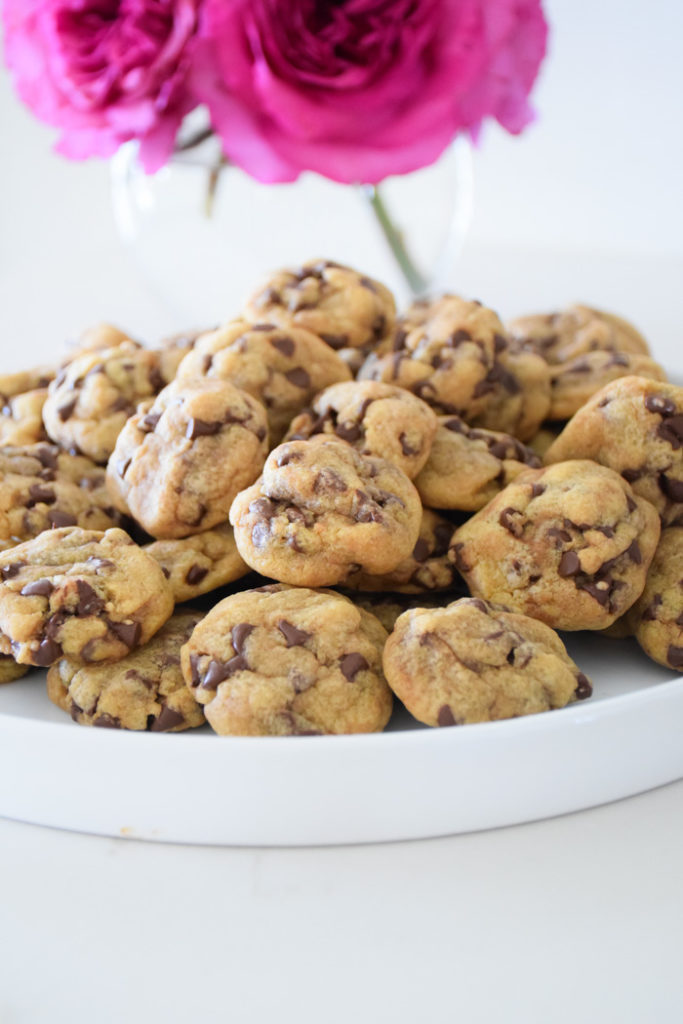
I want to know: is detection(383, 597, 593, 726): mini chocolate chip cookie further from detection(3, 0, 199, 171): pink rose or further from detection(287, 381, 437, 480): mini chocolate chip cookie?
detection(3, 0, 199, 171): pink rose

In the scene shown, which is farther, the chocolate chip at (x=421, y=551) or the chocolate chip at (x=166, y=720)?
the chocolate chip at (x=421, y=551)

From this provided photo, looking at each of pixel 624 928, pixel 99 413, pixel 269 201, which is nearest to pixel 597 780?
pixel 624 928

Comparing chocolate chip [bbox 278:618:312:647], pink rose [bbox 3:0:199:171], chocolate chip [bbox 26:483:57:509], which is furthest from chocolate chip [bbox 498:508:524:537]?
pink rose [bbox 3:0:199:171]

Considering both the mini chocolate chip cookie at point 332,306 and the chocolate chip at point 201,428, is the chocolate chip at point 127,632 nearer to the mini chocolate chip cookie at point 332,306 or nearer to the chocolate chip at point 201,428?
the chocolate chip at point 201,428

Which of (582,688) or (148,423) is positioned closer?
(582,688)

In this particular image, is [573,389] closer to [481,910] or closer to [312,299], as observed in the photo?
[312,299]

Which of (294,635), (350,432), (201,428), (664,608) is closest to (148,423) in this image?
(201,428)

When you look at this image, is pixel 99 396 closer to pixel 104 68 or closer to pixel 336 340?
pixel 336 340

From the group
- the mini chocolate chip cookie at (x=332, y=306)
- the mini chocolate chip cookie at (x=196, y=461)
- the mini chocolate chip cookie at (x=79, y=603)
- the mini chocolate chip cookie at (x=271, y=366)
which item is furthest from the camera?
the mini chocolate chip cookie at (x=332, y=306)

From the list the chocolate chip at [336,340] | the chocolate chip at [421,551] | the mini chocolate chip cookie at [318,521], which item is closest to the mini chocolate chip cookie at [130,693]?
the mini chocolate chip cookie at [318,521]
